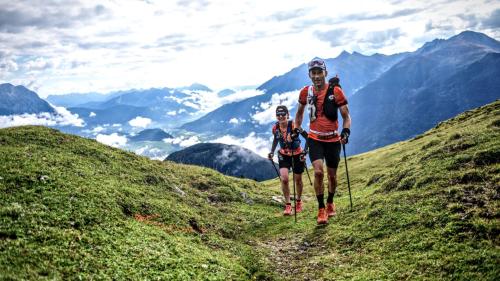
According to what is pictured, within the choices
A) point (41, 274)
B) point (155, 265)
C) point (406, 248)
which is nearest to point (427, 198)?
point (406, 248)

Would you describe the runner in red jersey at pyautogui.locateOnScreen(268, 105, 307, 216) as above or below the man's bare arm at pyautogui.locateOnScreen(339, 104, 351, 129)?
below

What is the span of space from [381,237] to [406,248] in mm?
1714

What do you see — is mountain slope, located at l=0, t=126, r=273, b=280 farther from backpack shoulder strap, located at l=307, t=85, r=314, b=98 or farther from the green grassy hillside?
backpack shoulder strap, located at l=307, t=85, r=314, b=98

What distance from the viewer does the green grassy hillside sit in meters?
9.37

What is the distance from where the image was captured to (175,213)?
16.4 m

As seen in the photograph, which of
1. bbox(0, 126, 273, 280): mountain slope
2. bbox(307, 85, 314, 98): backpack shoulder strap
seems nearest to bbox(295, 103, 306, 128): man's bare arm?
bbox(307, 85, 314, 98): backpack shoulder strap

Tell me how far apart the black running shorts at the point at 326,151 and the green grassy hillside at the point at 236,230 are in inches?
102

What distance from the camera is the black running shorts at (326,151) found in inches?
640

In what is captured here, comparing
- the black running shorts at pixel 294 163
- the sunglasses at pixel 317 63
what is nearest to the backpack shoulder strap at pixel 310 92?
the sunglasses at pixel 317 63

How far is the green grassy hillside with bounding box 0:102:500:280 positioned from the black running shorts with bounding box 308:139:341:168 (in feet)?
8.51

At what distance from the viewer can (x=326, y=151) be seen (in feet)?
53.9

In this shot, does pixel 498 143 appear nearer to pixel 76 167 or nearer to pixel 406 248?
pixel 406 248

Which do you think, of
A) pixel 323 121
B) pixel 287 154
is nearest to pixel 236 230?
pixel 287 154

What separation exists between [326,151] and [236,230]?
6.09 meters
